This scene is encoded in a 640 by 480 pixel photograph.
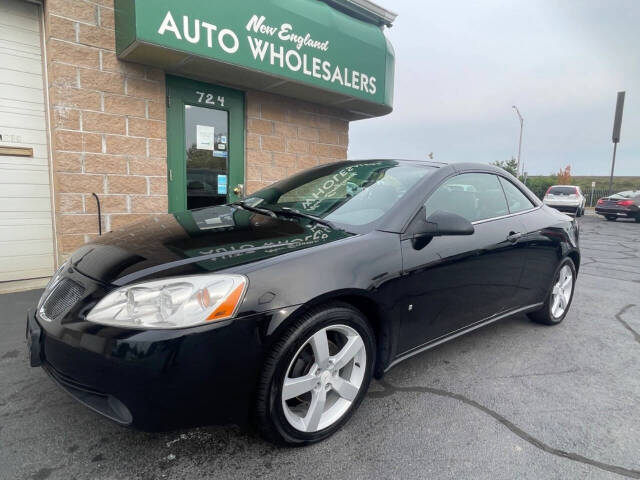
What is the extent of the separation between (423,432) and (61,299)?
1.93 metres

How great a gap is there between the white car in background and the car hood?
19.2m

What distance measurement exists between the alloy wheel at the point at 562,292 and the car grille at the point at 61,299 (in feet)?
12.2

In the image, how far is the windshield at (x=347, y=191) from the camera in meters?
2.55

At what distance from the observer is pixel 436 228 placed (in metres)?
2.36

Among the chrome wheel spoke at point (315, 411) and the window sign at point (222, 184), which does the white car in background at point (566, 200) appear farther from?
the chrome wheel spoke at point (315, 411)

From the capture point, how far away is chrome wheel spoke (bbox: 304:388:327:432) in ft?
6.47

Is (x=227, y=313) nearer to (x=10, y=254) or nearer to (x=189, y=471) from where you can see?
(x=189, y=471)

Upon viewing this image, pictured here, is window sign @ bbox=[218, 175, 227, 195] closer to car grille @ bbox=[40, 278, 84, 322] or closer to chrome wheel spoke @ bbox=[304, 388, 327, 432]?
car grille @ bbox=[40, 278, 84, 322]

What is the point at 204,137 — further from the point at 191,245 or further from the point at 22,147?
the point at 191,245

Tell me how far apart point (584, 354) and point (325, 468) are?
8.15 feet

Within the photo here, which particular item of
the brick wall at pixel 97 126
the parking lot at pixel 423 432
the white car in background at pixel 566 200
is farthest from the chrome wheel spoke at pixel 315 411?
the white car in background at pixel 566 200

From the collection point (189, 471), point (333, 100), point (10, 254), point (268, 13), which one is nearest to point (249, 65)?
point (268, 13)

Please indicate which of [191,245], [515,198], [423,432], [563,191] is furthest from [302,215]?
[563,191]

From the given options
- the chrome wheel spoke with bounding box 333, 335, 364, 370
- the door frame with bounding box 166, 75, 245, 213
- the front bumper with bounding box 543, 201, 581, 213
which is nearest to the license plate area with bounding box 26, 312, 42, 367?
the chrome wheel spoke with bounding box 333, 335, 364, 370
